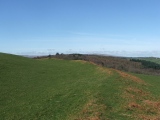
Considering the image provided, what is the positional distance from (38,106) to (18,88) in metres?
7.28

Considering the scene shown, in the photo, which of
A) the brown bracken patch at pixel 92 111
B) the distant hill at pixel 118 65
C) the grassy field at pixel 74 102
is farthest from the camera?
the distant hill at pixel 118 65

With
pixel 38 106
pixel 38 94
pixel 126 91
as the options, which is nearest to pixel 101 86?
pixel 126 91

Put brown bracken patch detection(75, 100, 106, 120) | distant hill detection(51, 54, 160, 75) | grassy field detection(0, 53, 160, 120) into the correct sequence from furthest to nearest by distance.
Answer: distant hill detection(51, 54, 160, 75) < grassy field detection(0, 53, 160, 120) < brown bracken patch detection(75, 100, 106, 120)

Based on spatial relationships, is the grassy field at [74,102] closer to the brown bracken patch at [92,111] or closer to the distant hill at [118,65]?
the brown bracken patch at [92,111]

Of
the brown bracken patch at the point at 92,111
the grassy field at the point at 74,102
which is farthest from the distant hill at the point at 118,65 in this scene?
the brown bracken patch at the point at 92,111

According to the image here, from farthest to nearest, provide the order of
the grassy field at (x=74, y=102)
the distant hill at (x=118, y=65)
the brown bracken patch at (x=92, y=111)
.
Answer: the distant hill at (x=118, y=65) < the grassy field at (x=74, y=102) < the brown bracken patch at (x=92, y=111)

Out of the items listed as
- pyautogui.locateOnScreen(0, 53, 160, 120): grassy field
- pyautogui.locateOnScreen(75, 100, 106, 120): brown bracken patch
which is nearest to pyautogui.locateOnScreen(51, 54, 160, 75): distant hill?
pyautogui.locateOnScreen(0, 53, 160, 120): grassy field

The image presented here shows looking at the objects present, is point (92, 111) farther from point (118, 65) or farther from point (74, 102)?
point (118, 65)

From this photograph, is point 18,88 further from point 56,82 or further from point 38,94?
point 56,82

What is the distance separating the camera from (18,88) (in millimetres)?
25000

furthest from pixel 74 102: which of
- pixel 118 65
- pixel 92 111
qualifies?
pixel 118 65

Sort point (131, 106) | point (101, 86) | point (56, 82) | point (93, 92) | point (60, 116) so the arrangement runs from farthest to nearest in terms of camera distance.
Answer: point (56, 82), point (101, 86), point (93, 92), point (131, 106), point (60, 116)

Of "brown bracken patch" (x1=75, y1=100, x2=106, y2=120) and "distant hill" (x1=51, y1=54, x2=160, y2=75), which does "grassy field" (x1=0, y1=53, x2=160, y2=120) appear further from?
"distant hill" (x1=51, y1=54, x2=160, y2=75)

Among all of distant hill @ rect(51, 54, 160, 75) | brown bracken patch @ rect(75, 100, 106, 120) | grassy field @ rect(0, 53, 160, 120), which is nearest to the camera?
brown bracken patch @ rect(75, 100, 106, 120)
